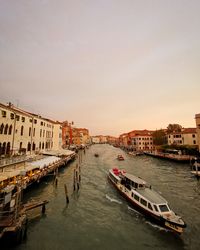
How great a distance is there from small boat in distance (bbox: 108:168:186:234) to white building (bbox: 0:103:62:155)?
19335mm

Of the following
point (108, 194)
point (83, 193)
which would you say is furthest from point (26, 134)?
point (108, 194)

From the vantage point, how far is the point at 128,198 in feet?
64.2

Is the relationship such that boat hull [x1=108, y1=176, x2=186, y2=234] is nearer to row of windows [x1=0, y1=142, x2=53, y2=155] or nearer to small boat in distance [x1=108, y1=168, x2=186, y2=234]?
small boat in distance [x1=108, y1=168, x2=186, y2=234]

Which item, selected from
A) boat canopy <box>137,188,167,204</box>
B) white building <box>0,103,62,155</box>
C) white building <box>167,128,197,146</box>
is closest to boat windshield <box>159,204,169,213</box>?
boat canopy <box>137,188,167,204</box>

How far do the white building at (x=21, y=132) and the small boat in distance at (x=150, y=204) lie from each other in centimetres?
1934

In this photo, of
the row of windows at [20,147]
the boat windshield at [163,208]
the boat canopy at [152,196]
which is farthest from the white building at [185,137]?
the boat windshield at [163,208]

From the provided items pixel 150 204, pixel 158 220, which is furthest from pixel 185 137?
pixel 158 220

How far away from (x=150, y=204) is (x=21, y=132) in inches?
1036

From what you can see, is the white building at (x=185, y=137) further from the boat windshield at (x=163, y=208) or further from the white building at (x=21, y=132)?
the boat windshield at (x=163, y=208)

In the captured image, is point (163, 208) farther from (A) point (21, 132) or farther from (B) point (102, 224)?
(A) point (21, 132)

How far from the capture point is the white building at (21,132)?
2681 centimetres

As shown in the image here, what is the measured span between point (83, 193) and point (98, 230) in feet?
30.8

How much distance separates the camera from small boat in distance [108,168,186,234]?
1337cm

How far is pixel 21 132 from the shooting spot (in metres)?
32.2
